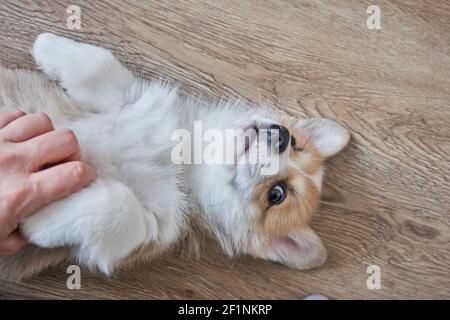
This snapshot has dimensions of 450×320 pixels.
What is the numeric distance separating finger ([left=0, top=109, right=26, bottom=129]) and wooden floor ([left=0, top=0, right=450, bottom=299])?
0.33m

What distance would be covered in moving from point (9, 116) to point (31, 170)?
0.80 feet

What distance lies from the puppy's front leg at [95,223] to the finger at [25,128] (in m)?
0.26

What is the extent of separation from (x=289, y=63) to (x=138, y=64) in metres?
0.67

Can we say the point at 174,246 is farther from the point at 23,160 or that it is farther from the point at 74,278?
the point at 23,160

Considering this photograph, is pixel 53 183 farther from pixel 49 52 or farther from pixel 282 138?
pixel 282 138

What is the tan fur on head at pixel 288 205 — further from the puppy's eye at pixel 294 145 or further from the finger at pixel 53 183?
the finger at pixel 53 183

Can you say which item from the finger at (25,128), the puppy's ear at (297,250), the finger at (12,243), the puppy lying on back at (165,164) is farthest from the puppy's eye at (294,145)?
the finger at (12,243)

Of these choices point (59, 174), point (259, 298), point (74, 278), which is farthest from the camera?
point (259, 298)

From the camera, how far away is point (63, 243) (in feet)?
4.98

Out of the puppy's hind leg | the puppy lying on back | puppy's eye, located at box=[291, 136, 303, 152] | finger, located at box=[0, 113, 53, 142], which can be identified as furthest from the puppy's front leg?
puppy's eye, located at box=[291, 136, 303, 152]

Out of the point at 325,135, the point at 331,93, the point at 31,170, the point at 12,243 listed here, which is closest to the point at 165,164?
the point at 31,170

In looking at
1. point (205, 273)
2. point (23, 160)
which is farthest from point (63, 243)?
point (205, 273)

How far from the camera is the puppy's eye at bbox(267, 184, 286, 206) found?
1729mm

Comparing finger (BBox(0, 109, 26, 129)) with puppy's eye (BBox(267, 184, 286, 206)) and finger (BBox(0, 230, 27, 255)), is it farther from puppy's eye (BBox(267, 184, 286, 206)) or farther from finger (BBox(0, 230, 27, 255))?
puppy's eye (BBox(267, 184, 286, 206))
